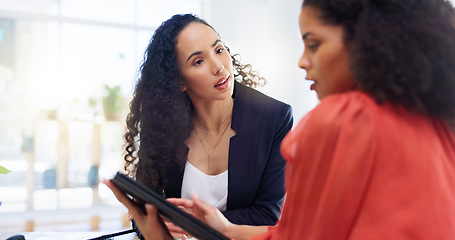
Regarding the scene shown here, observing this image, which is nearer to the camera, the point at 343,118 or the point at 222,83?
the point at 343,118

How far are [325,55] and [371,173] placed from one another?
198mm

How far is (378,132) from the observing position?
538 mm

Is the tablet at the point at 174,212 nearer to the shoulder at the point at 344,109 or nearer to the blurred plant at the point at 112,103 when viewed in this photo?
the shoulder at the point at 344,109

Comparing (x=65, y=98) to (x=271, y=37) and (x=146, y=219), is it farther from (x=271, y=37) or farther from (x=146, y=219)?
(x=146, y=219)

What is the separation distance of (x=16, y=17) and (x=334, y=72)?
225 inches

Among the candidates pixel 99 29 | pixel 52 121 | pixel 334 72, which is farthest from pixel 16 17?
pixel 334 72

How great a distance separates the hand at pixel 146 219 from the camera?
2.77ft

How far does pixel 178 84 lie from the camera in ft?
5.39

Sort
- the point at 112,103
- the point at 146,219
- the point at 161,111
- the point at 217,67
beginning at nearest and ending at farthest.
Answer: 1. the point at 146,219
2. the point at 217,67
3. the point at 161,111
4. the point at 112,103

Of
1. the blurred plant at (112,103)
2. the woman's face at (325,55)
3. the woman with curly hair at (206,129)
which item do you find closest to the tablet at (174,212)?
the woman's face at (325,55)

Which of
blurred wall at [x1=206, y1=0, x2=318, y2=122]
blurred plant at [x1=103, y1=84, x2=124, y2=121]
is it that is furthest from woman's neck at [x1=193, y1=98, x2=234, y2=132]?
blurred wall at [x1=206, y1=0, x2=318, y2=122]

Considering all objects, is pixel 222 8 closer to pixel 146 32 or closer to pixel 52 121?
pixel 146 32

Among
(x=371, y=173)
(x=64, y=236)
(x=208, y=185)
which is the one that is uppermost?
(x=371, y=173)

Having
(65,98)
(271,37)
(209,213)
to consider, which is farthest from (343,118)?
(271,37)
